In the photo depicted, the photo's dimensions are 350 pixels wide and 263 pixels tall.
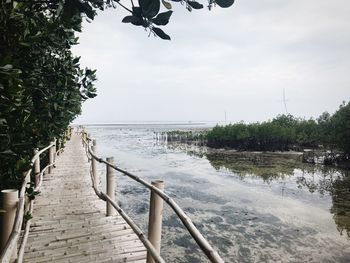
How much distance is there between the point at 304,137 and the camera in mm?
32188

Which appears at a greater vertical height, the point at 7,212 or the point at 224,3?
the point at 224,3

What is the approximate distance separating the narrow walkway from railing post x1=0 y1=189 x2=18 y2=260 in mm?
1206

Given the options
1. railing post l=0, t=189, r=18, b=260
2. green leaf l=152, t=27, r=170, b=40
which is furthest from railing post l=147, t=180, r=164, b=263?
green leaf l=152, t=27, r=170, b=40

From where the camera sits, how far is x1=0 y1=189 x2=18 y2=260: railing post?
2615mm

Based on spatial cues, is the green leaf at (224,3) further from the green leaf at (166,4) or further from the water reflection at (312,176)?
the water reflection at (312,176)

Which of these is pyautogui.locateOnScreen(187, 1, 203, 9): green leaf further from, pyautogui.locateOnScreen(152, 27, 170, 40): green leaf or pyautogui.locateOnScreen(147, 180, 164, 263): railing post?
pyautogui.locateOnScreen(147, 180, 164, 263): railing post

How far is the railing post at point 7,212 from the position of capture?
2615mm

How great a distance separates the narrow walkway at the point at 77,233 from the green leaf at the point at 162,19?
298 centimetres

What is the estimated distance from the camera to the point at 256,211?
10953mm

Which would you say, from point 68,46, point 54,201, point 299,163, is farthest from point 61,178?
point 299,163

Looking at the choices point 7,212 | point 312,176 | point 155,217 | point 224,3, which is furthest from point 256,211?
point 224,3

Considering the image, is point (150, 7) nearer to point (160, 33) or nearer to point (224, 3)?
point (160, 33)

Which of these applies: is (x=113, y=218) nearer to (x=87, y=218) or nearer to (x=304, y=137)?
(x=87, y=218)

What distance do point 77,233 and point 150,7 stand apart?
155 inches
